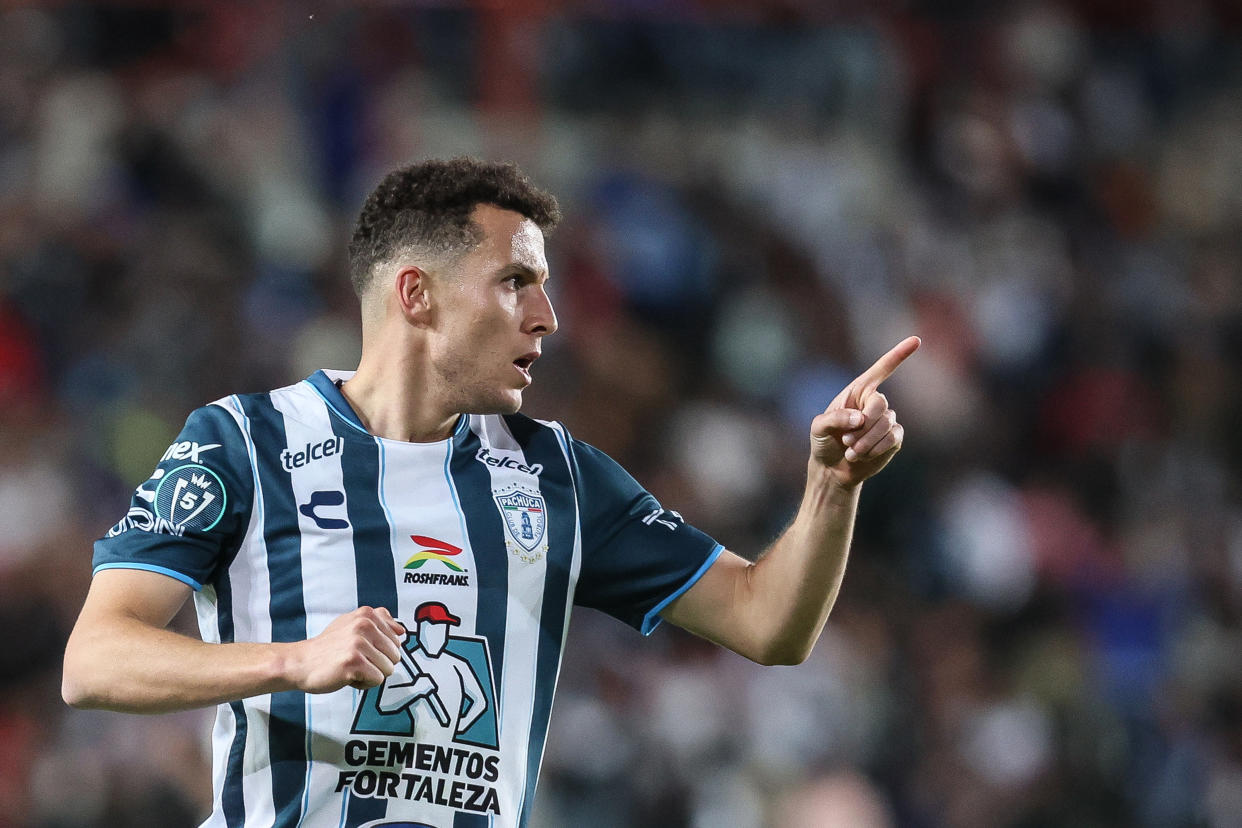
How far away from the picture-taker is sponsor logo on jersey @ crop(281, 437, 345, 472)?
3053 millimetres

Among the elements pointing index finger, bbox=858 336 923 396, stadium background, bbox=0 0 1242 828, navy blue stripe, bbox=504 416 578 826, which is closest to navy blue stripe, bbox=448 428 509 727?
navy blue stripe, bbox=504 416 578 826

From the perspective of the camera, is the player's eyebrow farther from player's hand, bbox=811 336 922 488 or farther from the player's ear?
player's hand, bbox=811 336 922 488

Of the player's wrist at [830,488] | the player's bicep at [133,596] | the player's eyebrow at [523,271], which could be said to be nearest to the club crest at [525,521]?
the player's eyebrow at [523,271]

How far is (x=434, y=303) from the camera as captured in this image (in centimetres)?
327

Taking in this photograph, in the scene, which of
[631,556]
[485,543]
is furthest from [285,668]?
[631,556]

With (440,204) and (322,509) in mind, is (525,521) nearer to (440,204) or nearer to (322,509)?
(322,509)

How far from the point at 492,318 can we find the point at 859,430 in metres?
0.80

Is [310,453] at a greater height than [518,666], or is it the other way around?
[310,453]

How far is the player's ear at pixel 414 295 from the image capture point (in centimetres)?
328

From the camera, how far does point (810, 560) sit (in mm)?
3072

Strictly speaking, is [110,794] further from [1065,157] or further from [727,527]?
[1065,157]

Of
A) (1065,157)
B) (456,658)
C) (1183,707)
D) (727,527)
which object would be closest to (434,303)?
(456,658)

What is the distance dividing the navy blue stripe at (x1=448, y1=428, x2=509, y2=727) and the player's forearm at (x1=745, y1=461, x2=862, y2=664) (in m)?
0.53

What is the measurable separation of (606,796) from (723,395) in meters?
2.46
